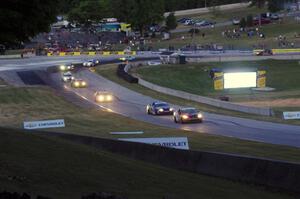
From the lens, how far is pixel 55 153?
20.4 metres

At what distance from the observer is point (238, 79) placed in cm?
→ 7231

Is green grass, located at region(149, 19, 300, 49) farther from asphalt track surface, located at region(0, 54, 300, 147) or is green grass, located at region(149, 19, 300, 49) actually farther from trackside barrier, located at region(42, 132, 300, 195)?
trackside barrier, located at region(42, 132, 300, 195)

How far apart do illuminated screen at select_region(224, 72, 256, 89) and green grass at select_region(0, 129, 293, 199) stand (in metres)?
50.7

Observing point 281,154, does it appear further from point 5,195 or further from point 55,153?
point 5,195

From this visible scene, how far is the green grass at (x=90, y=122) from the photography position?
101 feet

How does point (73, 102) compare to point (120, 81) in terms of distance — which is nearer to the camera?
point (73, 102)

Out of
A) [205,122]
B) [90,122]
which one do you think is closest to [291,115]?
[205,122]

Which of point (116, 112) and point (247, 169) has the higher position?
point (247, 169)

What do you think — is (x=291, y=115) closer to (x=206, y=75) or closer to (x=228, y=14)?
(x=206, y=75)

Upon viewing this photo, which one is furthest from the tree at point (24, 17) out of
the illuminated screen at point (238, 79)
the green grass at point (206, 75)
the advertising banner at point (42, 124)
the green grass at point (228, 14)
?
the green grass at point (228, 14)

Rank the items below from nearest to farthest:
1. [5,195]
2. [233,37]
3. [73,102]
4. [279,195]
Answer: [5,195] → [279,195] → [73,102] → [233,37]

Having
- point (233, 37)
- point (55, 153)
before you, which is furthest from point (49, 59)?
point (55, 153)

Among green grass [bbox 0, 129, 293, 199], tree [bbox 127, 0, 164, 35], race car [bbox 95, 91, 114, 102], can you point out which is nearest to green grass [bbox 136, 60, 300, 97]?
race car [bbox 95, 91, 114, 102]

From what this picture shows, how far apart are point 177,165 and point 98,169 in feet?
13.0
